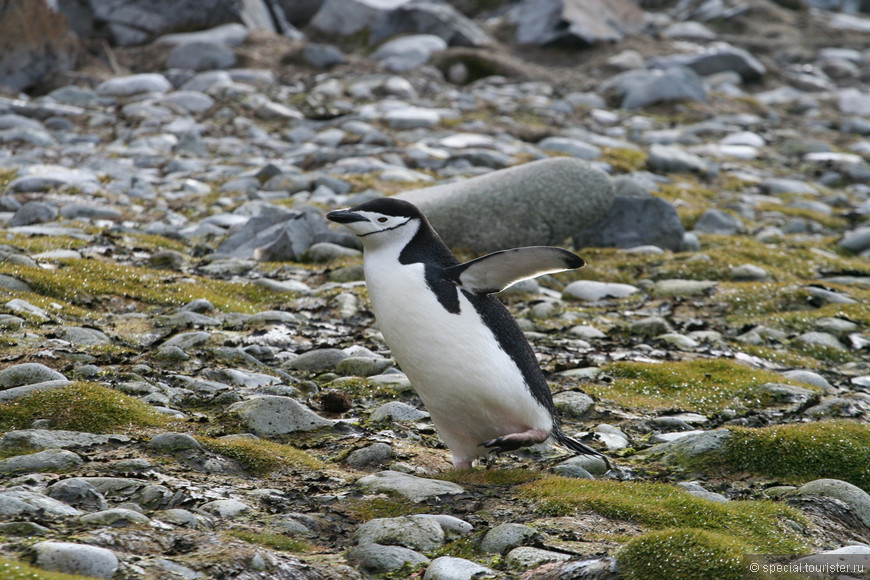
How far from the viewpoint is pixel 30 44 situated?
664 inches

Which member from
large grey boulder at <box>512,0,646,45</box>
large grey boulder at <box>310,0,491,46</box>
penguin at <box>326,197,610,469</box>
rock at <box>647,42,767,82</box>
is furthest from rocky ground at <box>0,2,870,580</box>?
large grey boulder at <box>512,0,646,45</box>

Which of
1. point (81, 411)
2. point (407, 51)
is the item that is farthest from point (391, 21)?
point (81, 411)

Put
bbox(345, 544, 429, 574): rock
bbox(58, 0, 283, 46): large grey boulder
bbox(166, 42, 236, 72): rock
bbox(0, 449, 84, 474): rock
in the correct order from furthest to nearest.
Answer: bbox(58, 0, 283, 46): large grey boulder < bbox(166, 42, 236, 72): rock < bbox(0, 449, 84, 474): rock < bbox(345, 544, 429, 574): rock

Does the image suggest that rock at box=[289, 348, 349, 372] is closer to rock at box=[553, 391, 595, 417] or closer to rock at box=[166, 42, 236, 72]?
rock at box=[553, 391, 595, 417]

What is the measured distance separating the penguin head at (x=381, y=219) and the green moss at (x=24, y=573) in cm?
252

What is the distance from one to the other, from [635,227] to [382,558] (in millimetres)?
8084

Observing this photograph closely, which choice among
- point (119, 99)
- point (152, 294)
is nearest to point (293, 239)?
point (152, 294)

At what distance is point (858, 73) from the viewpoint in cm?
2514

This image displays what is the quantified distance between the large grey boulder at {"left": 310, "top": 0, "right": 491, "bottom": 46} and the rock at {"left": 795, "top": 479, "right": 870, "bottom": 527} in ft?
64.8

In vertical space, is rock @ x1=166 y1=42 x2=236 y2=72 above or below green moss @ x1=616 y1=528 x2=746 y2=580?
below

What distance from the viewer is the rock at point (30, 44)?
16.5m

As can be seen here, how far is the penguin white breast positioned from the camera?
15.9 ft

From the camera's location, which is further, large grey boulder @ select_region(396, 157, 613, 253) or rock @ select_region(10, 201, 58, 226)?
large grey boulder @ select_region(396, 157, 613, 253)

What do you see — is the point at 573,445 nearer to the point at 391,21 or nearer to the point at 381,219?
the point at 381,219
